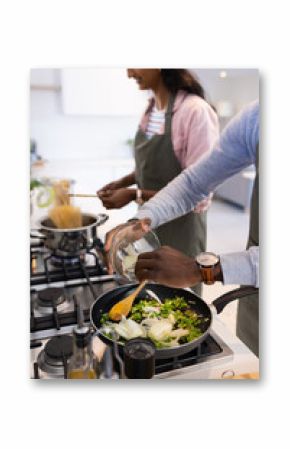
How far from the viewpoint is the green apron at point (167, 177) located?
120cm

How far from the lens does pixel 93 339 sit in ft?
3.80

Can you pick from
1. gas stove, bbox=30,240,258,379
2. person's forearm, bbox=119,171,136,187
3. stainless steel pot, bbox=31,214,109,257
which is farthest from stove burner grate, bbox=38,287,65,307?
person's forearm, bbox=119,171,136,187

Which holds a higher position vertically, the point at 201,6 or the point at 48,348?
the point at 201,6

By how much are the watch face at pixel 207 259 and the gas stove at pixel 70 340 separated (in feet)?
0.48

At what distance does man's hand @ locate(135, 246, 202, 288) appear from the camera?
1.17 meters

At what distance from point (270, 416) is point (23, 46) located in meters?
1.13

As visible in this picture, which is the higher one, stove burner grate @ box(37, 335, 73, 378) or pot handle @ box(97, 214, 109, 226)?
pot handle @ box(97, 214, 109, 226)

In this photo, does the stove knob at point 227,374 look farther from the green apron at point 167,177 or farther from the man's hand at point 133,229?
the man's hand at point 133,229

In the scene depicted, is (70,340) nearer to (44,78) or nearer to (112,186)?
(112,186)

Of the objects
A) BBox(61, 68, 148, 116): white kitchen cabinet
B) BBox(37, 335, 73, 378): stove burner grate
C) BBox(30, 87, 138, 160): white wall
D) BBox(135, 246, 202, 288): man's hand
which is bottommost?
BBox(37, 335, 73, 378): stove burner grate

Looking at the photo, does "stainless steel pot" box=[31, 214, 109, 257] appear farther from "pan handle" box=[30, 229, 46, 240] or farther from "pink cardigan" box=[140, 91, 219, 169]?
"pink cardigan" box=[140, 91, 219, 169]

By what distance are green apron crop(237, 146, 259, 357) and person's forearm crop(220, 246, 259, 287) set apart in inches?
1.0

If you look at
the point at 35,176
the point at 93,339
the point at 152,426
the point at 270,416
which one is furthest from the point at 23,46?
the point at 270,416

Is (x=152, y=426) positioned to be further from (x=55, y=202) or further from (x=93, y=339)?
(x=55, y=202)
